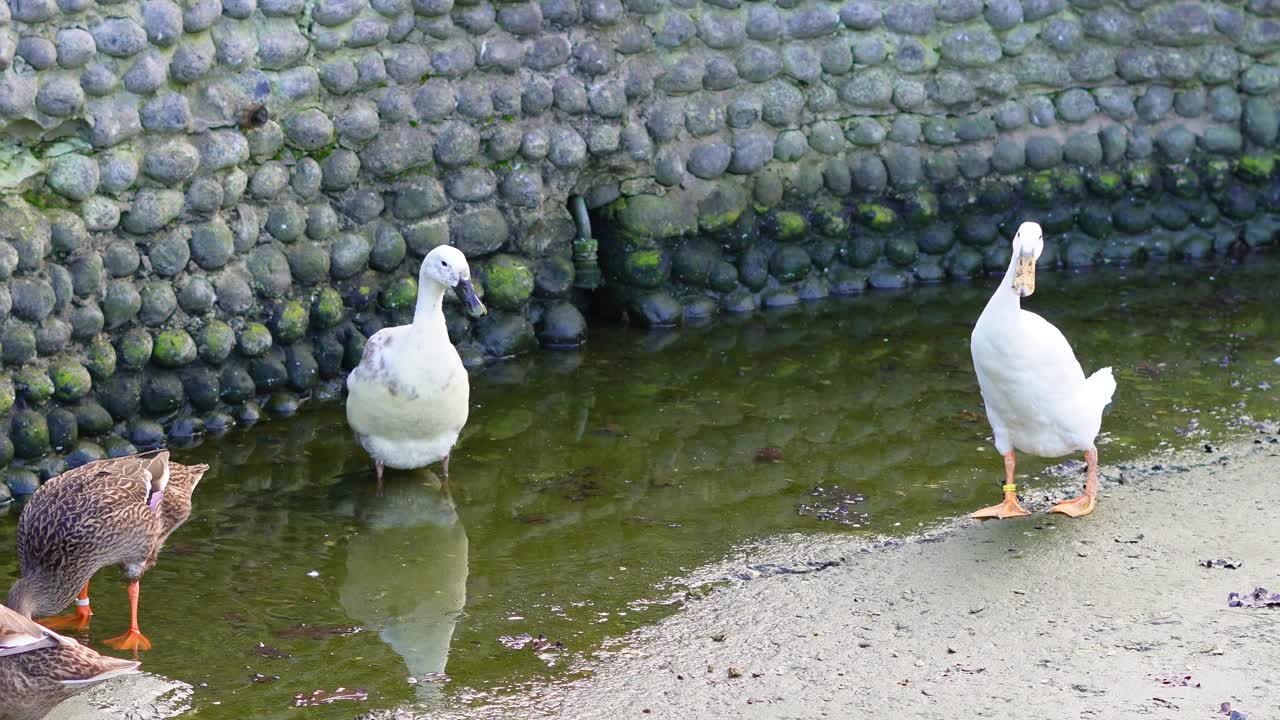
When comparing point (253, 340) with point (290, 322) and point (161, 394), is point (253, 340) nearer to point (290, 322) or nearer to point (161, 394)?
point (290, 322)

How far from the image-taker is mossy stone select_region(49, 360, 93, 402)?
693cm

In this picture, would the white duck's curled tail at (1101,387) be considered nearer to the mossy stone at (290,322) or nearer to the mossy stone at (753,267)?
the mossy stone at (753,267)

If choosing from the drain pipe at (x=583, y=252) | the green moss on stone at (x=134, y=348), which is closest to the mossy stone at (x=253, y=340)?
the green moss on stone at (x=134, y=348)

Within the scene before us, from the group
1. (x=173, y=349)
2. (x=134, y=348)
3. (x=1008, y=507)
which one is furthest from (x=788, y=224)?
(x=134, y=348)

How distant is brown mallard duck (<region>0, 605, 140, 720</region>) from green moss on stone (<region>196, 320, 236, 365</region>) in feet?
9.87

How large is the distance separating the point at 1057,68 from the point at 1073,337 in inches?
78.6

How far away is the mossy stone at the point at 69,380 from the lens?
6926 millimetres

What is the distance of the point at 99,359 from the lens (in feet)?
23.3

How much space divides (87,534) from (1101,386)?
159 inches

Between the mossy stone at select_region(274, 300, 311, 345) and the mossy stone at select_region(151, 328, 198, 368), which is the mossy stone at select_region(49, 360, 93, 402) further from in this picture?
the mossy stone at select_region(274, 300, 311, 345)

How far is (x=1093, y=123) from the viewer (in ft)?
33.6

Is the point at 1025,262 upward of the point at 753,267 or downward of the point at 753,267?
upward

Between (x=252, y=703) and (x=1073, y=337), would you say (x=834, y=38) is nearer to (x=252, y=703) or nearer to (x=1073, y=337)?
(x=1073, y=337)

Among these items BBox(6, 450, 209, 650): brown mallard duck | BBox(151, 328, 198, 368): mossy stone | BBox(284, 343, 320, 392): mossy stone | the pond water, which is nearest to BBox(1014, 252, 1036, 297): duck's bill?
the pond water
